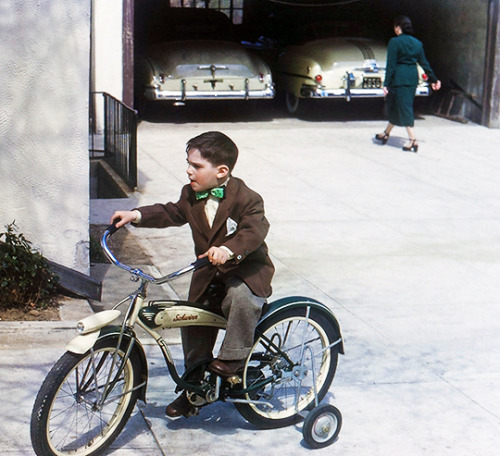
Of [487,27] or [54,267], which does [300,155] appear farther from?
[54,267]

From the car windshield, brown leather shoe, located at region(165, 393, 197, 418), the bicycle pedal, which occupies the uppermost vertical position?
the car windshield

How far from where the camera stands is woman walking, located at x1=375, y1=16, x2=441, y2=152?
12750mm

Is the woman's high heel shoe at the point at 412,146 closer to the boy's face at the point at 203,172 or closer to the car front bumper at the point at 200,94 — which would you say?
the car front bumper at the point at 200,94

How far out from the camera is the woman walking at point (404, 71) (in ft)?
41.8

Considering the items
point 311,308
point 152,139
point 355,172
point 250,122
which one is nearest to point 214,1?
point 250,122

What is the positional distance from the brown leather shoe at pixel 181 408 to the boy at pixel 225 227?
240mm

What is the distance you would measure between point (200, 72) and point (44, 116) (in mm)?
8336

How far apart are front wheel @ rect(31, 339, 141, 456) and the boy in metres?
0.44

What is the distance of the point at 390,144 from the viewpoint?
1352 cm

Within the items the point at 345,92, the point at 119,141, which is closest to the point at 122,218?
the point at 119,141

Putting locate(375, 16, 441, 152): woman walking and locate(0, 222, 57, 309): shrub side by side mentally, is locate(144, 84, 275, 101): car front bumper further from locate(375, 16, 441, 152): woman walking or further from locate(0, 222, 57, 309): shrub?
locate(0, 222, 57, 309): shrub

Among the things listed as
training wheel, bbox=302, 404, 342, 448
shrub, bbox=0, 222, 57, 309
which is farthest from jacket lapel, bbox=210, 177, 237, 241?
shrub, bbox=0, 222, 57, 309

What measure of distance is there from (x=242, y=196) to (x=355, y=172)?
23.7ft

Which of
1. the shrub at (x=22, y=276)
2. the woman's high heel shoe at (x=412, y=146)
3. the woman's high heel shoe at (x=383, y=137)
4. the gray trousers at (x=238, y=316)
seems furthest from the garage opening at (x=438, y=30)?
the gray trousers at (x=238, y=316)
